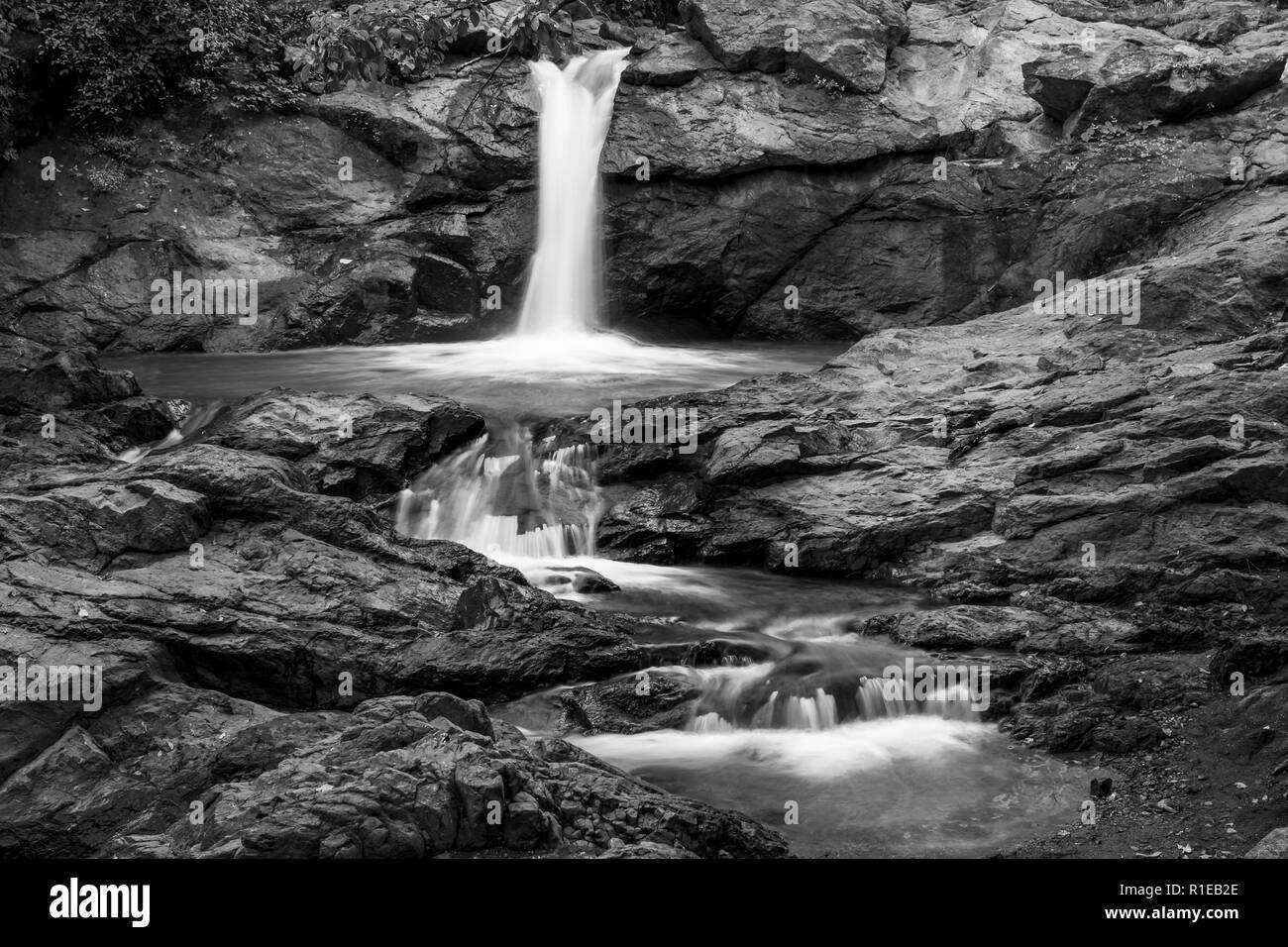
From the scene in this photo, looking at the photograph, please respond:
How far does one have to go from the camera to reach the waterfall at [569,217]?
20078 millimetres

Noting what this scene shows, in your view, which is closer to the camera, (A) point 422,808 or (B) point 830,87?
(A) point 422,808

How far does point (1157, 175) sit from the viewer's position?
1792 cm

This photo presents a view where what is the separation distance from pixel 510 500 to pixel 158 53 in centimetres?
1216

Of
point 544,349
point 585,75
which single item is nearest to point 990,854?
point 544,349

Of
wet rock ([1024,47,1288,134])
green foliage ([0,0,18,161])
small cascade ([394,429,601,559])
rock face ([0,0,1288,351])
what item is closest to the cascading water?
small cascade ([394,429,601,559])

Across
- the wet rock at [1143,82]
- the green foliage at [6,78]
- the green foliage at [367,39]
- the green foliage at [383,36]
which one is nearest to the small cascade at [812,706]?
the green foliage at [383,36]

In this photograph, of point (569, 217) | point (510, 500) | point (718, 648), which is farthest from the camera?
point (569, 217)

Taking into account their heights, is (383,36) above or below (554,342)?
above

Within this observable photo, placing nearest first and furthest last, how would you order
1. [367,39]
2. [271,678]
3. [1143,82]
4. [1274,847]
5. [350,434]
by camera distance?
[1274,847]
[367,39]
[271,678]
[350,434]
[1143,82]

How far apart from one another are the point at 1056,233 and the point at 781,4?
6079 millimetres

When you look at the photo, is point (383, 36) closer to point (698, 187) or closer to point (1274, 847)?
point (1274, 847)

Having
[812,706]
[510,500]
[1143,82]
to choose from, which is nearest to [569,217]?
[510,500]

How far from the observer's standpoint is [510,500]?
12625 mm
